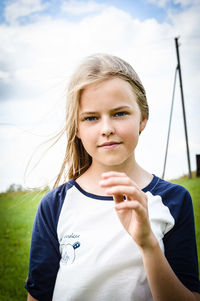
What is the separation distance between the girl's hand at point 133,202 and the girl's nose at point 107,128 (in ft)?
1.22

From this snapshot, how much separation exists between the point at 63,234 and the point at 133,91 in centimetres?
92

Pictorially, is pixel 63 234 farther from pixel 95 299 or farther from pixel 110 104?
pixel 110 104

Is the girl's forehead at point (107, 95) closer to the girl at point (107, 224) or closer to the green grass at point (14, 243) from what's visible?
the girl at point (107, 224)

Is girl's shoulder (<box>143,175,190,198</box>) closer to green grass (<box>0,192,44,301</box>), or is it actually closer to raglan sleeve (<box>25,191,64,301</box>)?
raglan sleeve (<box>25,191,64,301</box>)

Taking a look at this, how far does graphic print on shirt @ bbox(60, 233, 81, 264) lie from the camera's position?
1.46 metres

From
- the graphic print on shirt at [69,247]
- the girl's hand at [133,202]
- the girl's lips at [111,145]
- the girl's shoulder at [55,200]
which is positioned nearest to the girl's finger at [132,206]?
the girl's hand at [133,202]

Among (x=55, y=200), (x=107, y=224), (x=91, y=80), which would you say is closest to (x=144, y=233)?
(x=107, y=224)

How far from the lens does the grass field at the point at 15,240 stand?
119 inches

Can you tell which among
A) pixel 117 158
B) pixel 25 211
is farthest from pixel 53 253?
pixel 25 211

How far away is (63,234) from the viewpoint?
1525 millimetres

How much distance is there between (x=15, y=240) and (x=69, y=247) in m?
3.25

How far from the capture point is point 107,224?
146cm

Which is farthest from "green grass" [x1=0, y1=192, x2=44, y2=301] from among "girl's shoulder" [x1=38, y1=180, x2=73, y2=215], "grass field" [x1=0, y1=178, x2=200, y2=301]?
"girl's shoulder" [x1=38, y1=180, x2=73, y2=215]

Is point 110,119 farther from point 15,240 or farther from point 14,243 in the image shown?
point 15,240
